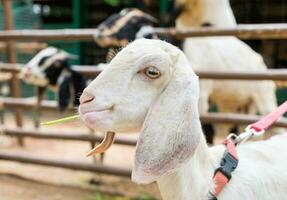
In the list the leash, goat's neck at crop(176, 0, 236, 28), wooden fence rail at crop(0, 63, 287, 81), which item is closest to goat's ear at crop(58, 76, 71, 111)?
wooden fence rail at crop(0, 63, 287, 81)

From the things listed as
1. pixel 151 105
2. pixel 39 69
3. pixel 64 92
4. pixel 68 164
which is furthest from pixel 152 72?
pixel 68 164

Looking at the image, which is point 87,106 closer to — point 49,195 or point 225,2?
point 49,195

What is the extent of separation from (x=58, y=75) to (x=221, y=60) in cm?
150

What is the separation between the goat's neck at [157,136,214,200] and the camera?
1.61m

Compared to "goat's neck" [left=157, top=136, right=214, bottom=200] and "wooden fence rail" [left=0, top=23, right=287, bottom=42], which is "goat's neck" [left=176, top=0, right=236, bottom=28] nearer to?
"wooden fence rail" [left=0, top=23, right=287, bottom=42]

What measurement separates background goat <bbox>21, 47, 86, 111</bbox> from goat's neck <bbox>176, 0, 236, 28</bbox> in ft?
3.89

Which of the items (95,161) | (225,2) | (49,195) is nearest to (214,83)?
(225,2)

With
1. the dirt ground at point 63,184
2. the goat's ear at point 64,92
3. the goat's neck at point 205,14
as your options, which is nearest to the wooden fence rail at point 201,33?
the goat's ear at point 64,92

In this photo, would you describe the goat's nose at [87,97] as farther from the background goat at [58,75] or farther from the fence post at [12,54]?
the fence post at [12,54]

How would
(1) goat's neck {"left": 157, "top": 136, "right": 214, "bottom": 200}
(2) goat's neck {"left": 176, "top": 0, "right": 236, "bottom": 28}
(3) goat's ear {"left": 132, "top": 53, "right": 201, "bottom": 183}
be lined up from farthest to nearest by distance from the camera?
1. (2) goat's neck {"left": 176, "top": 0, "right": 236, "bottom": 28}
2. (1) goat's neck {"left": 157, "top": 136, "right": 214, "bottom": 200}
3. (3) goat's ear {"left": 132, "top": 53, "right": 201, "bottom": 183}

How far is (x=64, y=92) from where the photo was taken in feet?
14.8

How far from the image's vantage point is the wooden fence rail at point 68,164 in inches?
177

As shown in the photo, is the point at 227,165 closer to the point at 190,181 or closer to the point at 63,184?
the point at 190,181

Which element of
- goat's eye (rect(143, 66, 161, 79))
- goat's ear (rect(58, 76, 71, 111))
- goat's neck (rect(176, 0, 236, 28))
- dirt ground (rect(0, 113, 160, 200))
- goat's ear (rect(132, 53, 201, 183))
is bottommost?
dirt ground (rect(0, 113, 160, 200))
